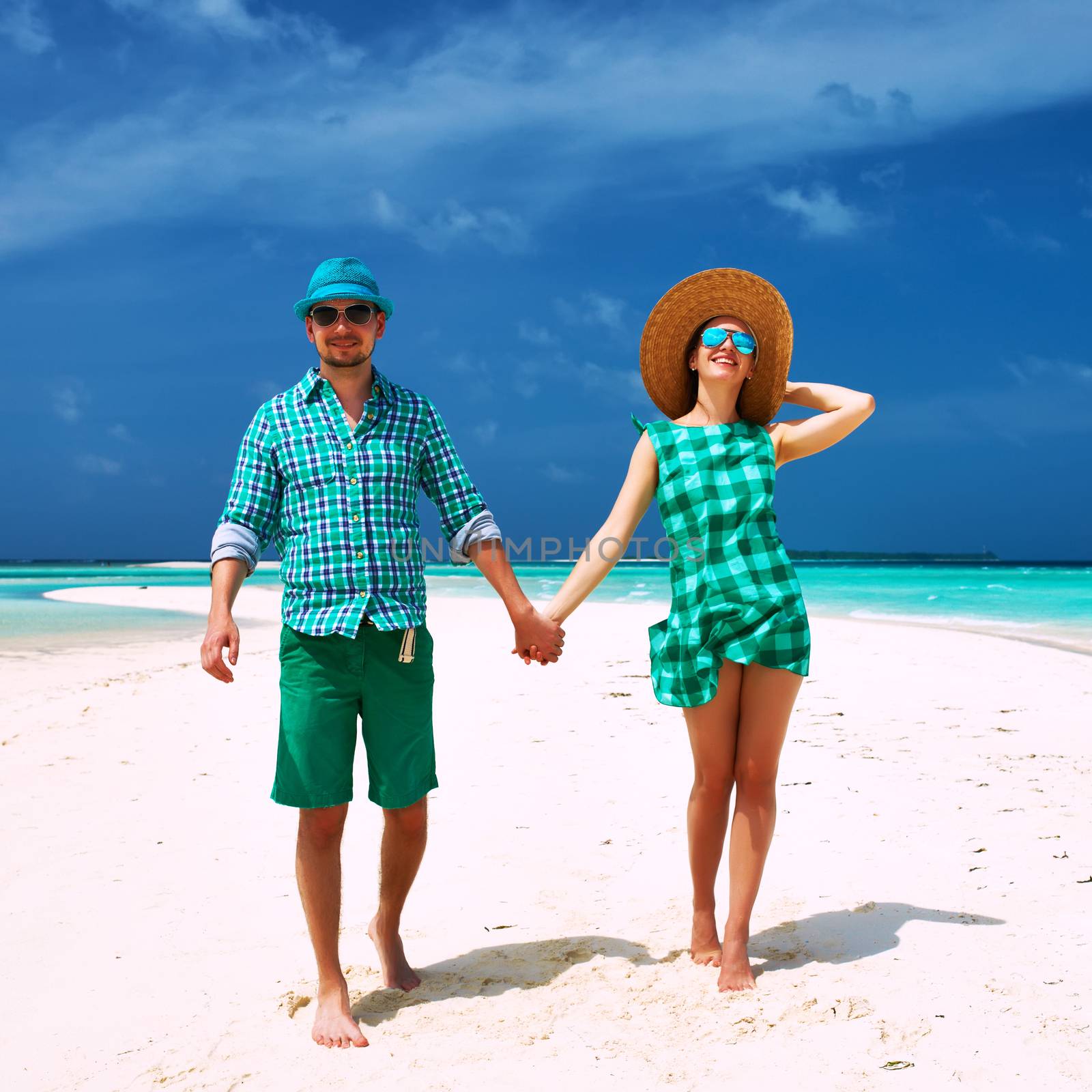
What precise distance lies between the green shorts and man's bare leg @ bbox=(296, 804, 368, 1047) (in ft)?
0.28

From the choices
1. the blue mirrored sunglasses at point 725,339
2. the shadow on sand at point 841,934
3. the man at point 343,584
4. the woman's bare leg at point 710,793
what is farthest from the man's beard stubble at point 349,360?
the shadow on sand at point 841,934

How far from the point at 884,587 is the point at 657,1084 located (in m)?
34.1

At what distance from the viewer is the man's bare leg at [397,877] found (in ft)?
10.3

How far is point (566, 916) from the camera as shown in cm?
377

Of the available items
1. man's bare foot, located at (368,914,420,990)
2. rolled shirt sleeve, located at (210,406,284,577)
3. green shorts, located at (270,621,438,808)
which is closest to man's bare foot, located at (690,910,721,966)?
man's bare foot, located at (368,914,420,990)

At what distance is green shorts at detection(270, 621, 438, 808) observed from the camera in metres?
2.87

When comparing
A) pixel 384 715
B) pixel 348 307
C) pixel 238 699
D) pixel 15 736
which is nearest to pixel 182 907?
pixel 384 715

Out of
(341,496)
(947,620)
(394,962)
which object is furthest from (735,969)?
(947,620)

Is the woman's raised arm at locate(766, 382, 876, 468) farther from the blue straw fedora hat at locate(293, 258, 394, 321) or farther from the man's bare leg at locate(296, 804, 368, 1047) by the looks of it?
the man's bare leg at locate(296, 804, 368, 1047)

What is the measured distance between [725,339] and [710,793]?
1487 millimetres

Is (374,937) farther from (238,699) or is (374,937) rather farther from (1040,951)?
(238,699)

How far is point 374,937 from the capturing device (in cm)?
329

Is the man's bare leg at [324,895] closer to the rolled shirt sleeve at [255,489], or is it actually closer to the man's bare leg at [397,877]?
the man's bare leg at [397,877]

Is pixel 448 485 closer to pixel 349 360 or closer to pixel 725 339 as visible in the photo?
pixel 349 360
